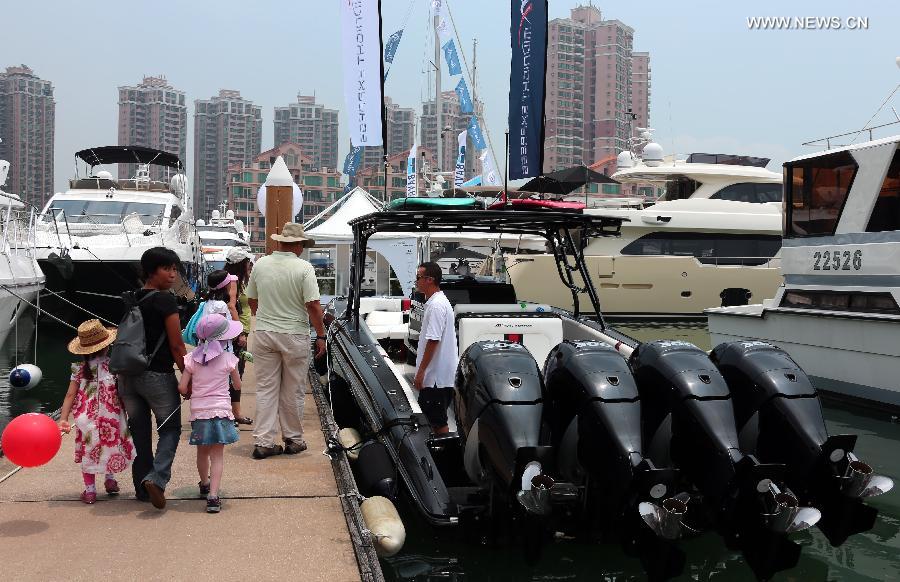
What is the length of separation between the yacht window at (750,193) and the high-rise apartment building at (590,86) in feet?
200

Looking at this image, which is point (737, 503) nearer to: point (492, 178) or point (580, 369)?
point (580, 369)

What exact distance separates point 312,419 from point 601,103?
86835mm

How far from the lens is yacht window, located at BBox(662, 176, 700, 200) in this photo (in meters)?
22.3

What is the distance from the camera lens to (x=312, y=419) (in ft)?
24.6

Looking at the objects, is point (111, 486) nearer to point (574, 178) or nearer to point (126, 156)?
point (574, 178)

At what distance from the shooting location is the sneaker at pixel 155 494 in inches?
174

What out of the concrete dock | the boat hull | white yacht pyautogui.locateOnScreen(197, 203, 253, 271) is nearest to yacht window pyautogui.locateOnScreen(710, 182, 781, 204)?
the boat hull

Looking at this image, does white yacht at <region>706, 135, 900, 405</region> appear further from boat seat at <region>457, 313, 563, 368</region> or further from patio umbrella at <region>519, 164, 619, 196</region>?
patio umbrella at <region>519, 164, 619, 196</region>

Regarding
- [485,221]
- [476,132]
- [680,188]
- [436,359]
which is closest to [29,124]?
[476,132]

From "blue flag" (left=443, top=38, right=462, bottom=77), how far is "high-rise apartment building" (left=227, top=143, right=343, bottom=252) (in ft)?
234

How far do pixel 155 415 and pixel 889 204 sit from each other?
891 cm

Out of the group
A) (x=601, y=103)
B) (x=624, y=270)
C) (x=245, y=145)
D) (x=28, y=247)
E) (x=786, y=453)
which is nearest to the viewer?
(x=786, y=453)

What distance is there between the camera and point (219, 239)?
44.5 metres

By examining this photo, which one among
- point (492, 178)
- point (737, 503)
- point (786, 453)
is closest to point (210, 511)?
point (737, 503)
